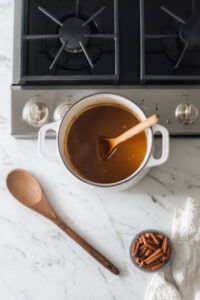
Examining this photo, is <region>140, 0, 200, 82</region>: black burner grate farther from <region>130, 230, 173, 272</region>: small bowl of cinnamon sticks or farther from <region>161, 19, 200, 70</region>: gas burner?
<region>130, 230, 173, 272</region>: small bowl of cinnamon sticks

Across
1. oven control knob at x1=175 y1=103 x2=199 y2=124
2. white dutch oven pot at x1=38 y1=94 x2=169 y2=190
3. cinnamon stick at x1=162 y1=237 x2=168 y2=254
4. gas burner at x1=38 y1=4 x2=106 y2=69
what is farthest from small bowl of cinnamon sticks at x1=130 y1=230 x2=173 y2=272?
gas burner at x1=38 y1=4 x2=106 y2=69

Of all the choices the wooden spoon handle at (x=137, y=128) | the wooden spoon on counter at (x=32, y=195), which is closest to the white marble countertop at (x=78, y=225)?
the wooden spoon on counter at (x=32, y=195)

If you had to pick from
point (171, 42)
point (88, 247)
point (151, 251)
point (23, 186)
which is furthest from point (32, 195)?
point (171, 42)

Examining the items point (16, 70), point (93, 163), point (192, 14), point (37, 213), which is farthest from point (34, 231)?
point (192, 14)

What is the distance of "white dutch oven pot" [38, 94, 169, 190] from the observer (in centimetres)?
80

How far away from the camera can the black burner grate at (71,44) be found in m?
0.88

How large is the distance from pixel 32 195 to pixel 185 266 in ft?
1.03

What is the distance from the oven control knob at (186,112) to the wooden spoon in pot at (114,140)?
0.12 meters

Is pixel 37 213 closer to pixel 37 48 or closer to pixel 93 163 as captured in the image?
pixel 93 163

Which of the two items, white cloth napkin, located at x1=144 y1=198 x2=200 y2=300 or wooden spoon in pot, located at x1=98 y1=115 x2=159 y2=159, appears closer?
wooden spoon in pot, located at x1=98 y1=115 x2=159 y2=159

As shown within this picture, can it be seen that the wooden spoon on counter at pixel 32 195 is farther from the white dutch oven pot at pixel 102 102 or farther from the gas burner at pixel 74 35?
the gas burner at pixel 74 35

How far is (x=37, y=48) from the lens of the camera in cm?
91

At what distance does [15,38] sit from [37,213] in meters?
0.34

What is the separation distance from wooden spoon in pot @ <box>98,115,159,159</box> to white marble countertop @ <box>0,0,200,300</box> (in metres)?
0.11
